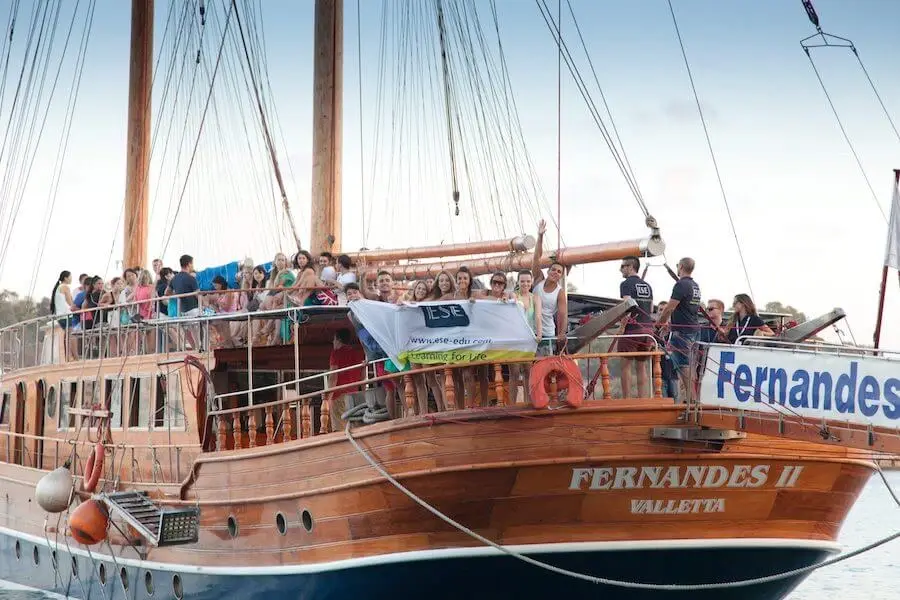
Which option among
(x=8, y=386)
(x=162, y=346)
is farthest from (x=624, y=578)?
(x=8, y=386)

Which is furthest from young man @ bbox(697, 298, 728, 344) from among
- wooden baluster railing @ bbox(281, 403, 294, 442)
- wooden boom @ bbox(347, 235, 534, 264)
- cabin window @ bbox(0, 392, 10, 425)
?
cabin window @ bbox(0, 392, 10, 425)

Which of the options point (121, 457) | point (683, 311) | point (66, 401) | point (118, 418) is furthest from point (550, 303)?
point (66, 401)

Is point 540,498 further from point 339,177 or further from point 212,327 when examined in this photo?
point 339,177

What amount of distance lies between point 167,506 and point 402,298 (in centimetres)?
435

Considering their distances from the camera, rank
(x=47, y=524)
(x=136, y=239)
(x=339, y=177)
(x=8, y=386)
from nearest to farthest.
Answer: (x=47, y=524) → (x=339, y=177) → (x=8, y=386) → (x=136, y=239)

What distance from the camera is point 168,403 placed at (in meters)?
17.4

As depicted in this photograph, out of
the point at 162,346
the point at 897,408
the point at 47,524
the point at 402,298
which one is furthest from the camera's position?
the point at 47,524

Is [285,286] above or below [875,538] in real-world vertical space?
above

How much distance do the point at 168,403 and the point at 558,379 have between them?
6488 millimetres

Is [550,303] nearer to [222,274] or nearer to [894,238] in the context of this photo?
[894,238]

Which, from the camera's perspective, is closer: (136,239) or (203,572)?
(203,572)

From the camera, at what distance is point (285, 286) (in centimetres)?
1677

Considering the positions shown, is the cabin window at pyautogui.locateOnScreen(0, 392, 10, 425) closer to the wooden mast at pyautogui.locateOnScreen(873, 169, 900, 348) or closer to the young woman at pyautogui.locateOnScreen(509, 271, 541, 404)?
the young woman at pyautogui.locateOnScreen(509, 271, 541, 404)

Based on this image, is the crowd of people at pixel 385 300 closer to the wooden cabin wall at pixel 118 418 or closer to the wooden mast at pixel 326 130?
the wooden cabin wall at pixel 118 418
